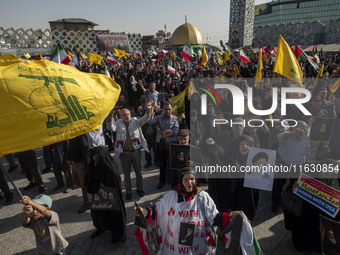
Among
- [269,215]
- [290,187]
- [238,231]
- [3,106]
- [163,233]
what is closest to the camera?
[3,106]

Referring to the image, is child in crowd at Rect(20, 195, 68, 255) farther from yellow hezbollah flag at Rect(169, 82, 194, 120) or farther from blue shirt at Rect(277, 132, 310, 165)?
yellow hezbollah flag at Rect(169, 82, 194, 120)

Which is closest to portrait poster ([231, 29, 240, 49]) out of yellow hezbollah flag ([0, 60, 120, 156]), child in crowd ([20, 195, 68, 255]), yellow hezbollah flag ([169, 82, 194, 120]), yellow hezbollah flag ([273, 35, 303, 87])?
yellow hezbollah flag ([169, 82, 194, 120])

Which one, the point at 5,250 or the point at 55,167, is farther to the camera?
the point at 55,167

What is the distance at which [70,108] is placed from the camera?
8.53 feet

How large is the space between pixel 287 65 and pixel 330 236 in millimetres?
3772

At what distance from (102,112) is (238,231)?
2.07 m

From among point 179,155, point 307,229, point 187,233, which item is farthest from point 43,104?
point 307,229

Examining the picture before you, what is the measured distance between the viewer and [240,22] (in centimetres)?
6106

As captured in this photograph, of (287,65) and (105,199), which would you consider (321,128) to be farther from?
(105,199)

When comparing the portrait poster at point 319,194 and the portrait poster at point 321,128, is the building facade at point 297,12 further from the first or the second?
the portrait poster at point 319,194

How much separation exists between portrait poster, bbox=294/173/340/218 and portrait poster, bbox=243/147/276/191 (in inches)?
17.4

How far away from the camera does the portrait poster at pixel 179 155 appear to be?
420 cm

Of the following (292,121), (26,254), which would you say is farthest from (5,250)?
(292,121)

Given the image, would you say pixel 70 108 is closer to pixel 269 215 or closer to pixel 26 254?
pixel 26 254
